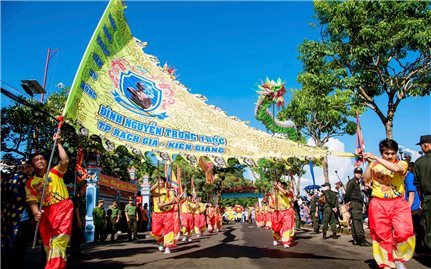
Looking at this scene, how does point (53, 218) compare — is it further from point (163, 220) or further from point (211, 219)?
point (211, 219)

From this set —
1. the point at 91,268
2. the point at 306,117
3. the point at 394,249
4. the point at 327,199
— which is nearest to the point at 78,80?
the point at 91,268

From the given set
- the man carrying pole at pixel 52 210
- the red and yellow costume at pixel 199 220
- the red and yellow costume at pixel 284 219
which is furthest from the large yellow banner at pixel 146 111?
the red and yellow costume at pixel 199 220

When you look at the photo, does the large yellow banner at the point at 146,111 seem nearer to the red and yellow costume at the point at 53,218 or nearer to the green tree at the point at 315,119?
the red and yellow costume at the point at 53,218

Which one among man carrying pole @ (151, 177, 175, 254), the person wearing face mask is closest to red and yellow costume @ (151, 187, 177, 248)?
man carrying pole @ (151, 177, 175, 254)

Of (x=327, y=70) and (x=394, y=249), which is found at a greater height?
(x=327, y=70)

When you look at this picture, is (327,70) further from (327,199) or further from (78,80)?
(78,80)

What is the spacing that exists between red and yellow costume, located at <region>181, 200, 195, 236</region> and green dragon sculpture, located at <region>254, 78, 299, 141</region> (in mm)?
8186

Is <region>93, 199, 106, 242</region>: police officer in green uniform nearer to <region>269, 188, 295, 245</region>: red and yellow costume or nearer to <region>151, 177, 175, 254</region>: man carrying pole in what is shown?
<region>151, 177, 175, 254</region>: man carrying pole

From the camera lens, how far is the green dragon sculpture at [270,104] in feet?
29.2

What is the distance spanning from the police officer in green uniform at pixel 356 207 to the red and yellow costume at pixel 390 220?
192 inches

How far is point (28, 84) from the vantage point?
5660 mm

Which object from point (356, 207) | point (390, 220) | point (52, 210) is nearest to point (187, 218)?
point (356, 207)

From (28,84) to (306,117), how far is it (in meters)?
23.7

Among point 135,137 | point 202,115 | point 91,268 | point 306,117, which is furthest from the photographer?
point 306,117
